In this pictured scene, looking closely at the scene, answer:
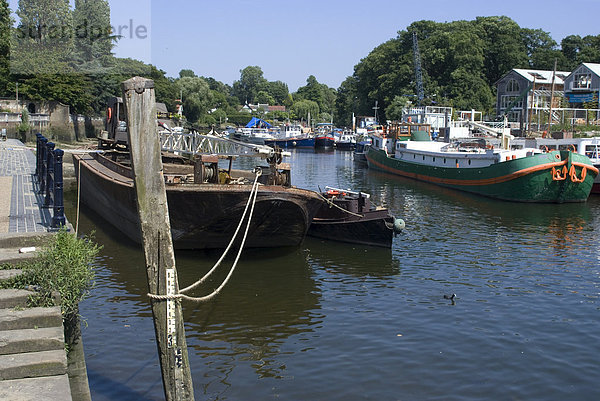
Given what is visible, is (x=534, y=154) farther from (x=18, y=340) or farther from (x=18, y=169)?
(x=18, y=340)

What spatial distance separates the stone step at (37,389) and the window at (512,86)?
7728cm

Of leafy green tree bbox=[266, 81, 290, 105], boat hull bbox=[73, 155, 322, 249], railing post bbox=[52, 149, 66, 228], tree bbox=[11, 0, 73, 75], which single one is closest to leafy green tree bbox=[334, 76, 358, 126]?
tree bbox=[11, 0, 73, 75]

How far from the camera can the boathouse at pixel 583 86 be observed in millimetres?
65438

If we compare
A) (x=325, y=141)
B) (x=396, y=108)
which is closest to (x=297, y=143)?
(x=325, y=141)

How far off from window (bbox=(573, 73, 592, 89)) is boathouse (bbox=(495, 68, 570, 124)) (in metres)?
2.31

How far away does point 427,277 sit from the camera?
1491 cm

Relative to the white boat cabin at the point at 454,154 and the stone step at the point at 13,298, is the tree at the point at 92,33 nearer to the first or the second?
the white boat cabin at the point at 454,154

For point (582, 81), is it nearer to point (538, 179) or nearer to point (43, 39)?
point (538, 179)

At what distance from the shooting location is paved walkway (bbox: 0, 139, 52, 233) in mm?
10680

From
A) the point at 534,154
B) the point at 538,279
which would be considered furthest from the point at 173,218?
the point at 534,154

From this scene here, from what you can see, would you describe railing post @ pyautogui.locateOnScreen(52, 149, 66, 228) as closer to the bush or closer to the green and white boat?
the bush

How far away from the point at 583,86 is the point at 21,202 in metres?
68.1

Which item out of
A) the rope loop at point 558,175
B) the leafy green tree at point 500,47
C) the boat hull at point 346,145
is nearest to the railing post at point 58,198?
the rope loop at point 558,175

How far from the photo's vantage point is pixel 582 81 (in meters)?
67.9
